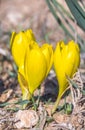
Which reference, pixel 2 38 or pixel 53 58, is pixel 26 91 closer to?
pixel 53 58

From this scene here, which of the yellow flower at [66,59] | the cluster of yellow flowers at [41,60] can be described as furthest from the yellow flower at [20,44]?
the yellow flower at [66,59]

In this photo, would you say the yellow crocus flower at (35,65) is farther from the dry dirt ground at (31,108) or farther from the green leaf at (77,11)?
the green leaf at (77,11)

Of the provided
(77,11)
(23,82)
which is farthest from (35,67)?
(77,11)

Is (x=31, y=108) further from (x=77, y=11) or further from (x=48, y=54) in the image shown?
(x=77, y=11)

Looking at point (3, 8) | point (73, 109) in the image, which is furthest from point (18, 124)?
point (3, 8)

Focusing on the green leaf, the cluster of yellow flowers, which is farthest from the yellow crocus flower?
the green leaf

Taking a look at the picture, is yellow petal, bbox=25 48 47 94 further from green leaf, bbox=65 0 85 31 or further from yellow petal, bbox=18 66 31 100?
green leaf, bbox=65 0 85 31

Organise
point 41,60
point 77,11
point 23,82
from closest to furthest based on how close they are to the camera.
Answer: point 41,60 → point 23,82 → point 77,11
